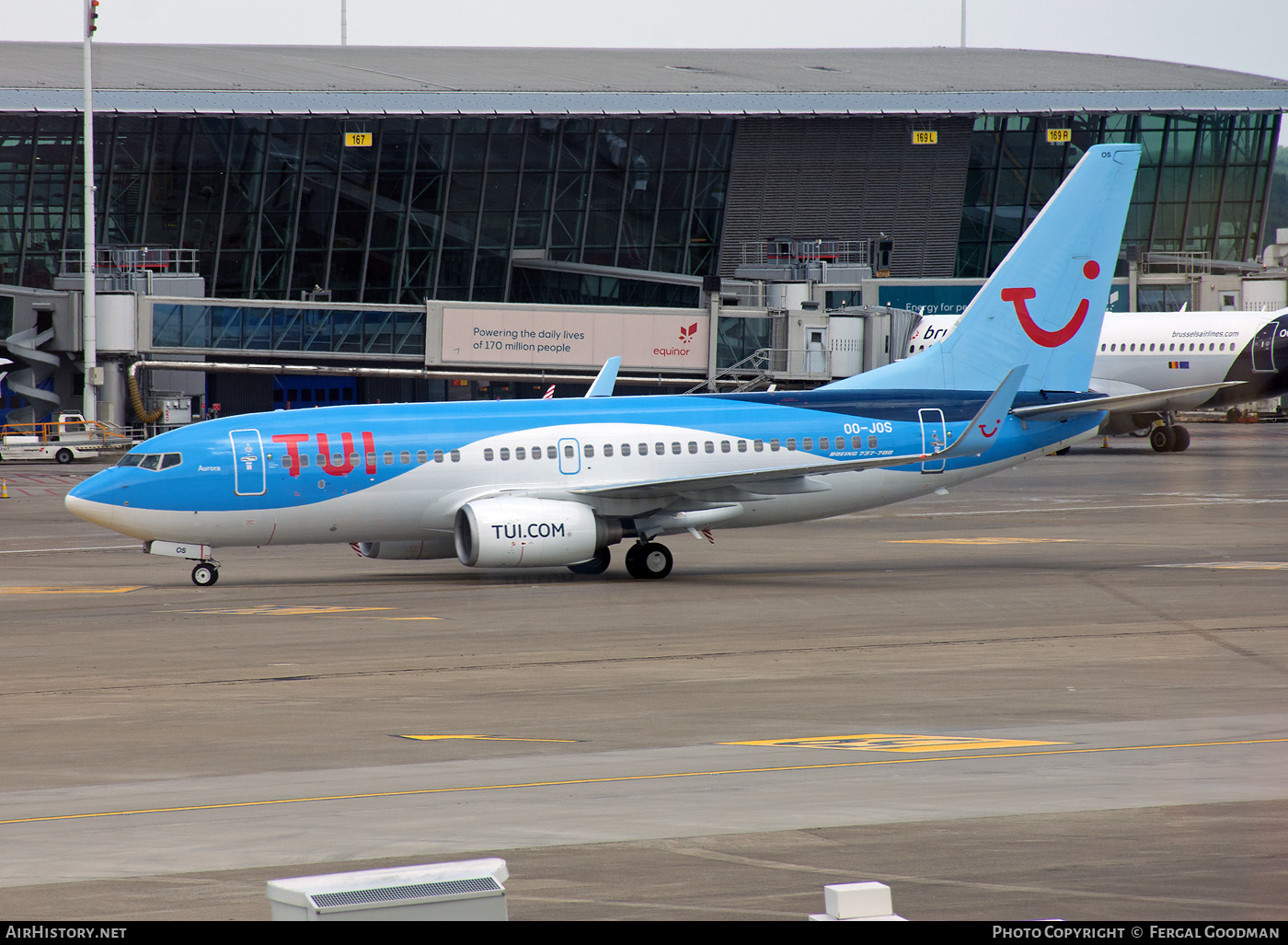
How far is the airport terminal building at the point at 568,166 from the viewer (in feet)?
299

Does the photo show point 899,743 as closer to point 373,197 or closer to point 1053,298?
point 1053,298

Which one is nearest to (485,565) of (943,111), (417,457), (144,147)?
(417,457)

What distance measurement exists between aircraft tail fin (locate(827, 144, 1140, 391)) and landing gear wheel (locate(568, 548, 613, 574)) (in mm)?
Answer: 7005

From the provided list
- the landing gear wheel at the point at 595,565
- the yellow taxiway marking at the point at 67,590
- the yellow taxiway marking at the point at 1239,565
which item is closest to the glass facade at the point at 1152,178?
the yellow taxiway marking at the point at 1239,565

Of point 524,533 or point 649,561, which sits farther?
point 649,561

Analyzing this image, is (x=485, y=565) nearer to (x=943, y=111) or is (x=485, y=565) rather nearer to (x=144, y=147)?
(x=144, y=147)

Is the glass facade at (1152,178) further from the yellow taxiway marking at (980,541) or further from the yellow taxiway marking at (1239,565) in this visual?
the yellow taxiway marking at (1239,565)

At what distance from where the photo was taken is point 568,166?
98.8 m

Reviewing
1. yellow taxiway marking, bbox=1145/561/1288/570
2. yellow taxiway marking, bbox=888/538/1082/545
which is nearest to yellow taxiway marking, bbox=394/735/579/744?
yellow taxiway marking, bbox=1145/561/1288/570

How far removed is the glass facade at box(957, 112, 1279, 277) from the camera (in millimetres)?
102938

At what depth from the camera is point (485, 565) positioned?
31516 millimetres

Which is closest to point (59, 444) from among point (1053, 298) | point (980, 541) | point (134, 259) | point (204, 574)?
point (134, 259)

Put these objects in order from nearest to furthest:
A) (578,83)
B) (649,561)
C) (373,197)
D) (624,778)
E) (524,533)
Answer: (624,778) → (524,533) → (649,561) → (373,197) → (578,83)

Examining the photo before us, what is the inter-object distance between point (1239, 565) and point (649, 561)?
12646 mm
